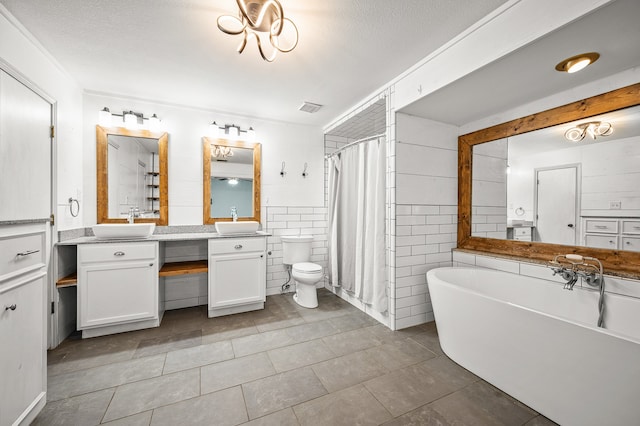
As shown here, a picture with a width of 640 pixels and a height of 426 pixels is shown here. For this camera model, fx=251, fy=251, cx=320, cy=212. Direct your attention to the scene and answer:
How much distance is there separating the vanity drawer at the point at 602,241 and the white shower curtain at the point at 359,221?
153 cm

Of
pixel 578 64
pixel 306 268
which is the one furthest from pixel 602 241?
pixel 306 268

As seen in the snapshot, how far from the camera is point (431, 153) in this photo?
8.51 feet

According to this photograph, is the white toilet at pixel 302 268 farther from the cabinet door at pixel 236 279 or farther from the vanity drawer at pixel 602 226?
the vanity drawer at pixel 602 226

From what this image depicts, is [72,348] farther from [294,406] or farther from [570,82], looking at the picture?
[570,82]

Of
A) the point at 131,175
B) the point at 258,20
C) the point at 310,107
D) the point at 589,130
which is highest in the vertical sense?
the point at 310,107

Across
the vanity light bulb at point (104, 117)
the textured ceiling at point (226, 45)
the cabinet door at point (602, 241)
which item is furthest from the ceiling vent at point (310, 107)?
the cabinet door at point (602, 241)

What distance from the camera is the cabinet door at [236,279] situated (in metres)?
2.65

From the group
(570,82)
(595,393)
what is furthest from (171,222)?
(570,82)

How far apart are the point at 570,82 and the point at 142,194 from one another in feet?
13.2

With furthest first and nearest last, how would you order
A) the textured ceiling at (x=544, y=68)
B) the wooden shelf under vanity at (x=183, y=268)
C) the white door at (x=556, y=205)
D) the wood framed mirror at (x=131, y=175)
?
the wood framed mirror at (x=131, y=175) < the wooden shelf under vanity at (x=183, y=268) < the white door at (x=556, y=205) < the textured ceiling at (x=544, y=68)

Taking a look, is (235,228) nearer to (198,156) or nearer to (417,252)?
(198,156)

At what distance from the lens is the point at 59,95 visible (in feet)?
7.08

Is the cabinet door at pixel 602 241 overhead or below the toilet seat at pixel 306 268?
overhead

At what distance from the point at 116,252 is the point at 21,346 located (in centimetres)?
114
